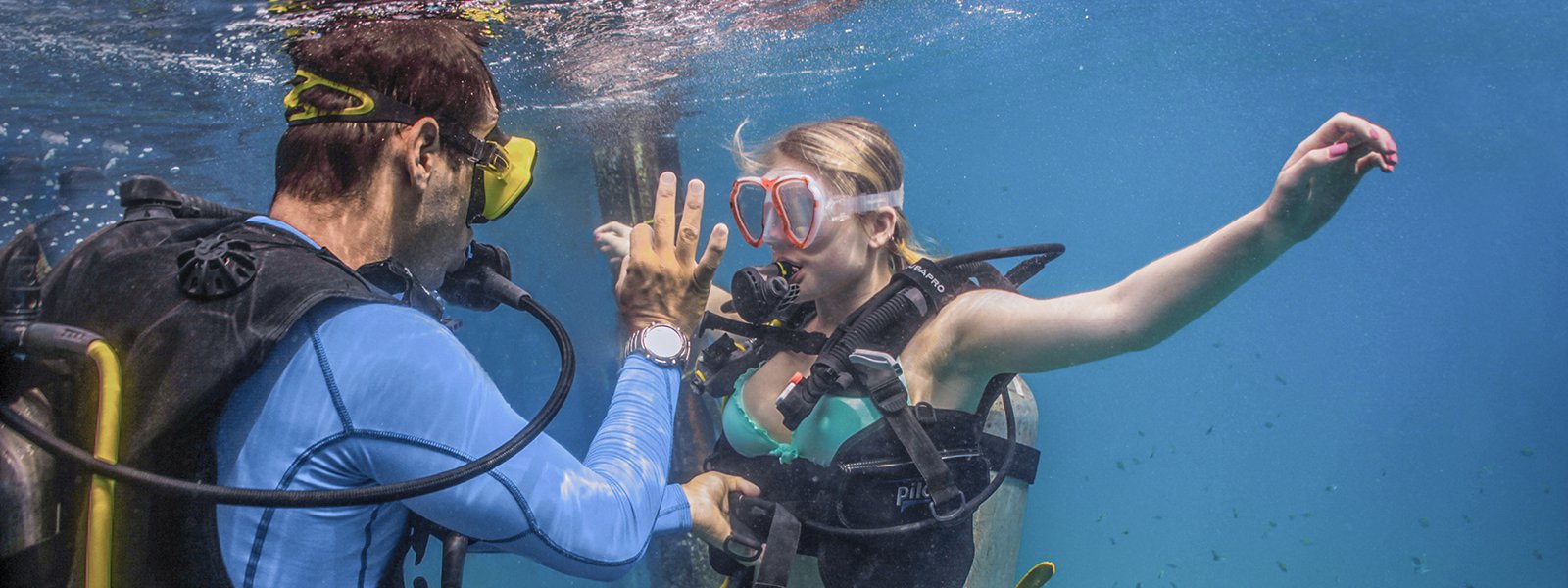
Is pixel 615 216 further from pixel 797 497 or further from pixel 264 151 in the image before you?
pixel 264 151

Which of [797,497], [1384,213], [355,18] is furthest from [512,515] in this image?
[1384,213]

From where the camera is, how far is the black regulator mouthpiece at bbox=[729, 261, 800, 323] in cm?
347

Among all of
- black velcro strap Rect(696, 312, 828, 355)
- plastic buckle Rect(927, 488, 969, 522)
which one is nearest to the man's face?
black velcro strap Rect(696, 312, 828, 355)

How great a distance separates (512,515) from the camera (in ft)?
6.29

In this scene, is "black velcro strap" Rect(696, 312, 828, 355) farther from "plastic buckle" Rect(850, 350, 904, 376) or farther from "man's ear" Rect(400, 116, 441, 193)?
"man's ear" Rect(400, 116, 441, 193)

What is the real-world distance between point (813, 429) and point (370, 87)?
86.2 inches

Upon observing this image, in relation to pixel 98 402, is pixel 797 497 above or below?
below

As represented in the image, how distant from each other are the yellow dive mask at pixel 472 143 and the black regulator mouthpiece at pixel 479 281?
13cm

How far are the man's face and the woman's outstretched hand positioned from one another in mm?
2349

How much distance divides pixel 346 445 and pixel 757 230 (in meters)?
2.51

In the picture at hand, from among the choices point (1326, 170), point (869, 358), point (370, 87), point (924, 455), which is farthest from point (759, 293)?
point (1326, 170)

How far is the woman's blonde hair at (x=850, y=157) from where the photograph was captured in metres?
3.79

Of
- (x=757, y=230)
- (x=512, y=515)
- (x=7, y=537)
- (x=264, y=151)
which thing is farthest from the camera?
(x=264, y=151)

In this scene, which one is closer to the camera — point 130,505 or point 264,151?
point 130,505
